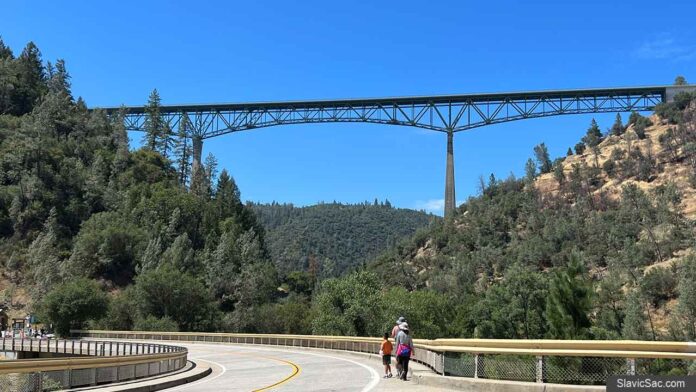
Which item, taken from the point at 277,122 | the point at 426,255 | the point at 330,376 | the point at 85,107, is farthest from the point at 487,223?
the point at 330,376

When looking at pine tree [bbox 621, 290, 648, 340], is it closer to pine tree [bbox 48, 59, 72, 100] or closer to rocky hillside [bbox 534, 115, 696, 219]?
rocky hillside [bbox 534, 115, 696, 219]

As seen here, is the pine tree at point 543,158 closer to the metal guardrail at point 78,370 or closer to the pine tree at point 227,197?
the pine tree at point 227,197

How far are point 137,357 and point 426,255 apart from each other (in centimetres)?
11693

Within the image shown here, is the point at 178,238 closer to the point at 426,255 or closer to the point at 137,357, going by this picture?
the point at 426,255

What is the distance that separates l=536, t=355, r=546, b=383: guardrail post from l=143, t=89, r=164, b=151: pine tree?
116m

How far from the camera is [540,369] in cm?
1189

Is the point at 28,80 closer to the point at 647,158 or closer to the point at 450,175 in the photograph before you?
the point at 450,175

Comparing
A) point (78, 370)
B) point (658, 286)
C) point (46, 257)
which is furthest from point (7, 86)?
point (78, 370)

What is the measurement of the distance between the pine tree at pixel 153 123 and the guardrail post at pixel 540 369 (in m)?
116

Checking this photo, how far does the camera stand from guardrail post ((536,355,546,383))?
38.8 feet

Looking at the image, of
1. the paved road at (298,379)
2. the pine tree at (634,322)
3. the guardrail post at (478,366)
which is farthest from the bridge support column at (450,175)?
the guardrail post at (478,366)

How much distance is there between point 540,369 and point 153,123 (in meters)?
136

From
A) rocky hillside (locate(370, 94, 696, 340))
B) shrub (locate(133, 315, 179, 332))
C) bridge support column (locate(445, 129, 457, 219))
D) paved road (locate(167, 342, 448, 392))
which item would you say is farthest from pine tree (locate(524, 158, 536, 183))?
paved road (locate(167, 342, 448, 392))

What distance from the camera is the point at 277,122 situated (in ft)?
320
